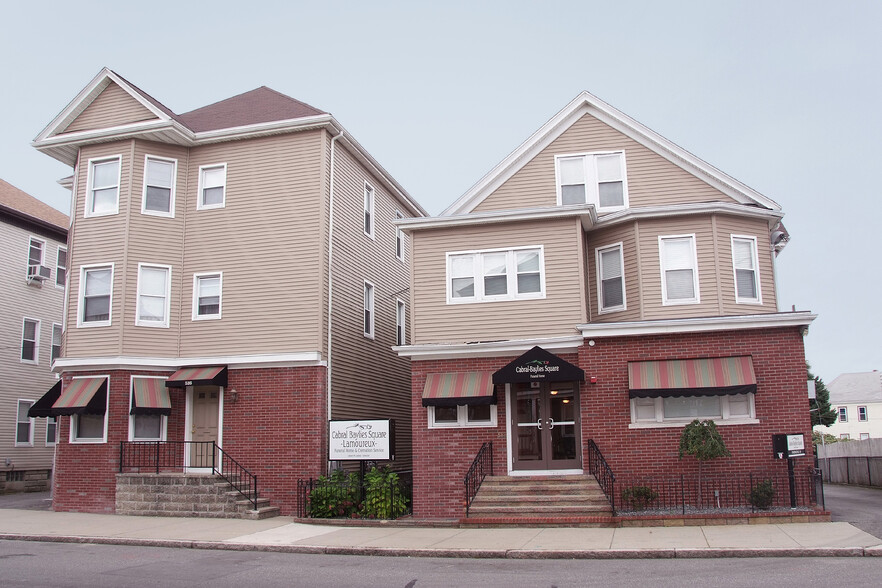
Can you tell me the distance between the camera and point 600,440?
59.2ft

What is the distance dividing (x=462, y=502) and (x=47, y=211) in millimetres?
24776

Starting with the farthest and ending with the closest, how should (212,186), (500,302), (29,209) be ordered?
(29,209), (212,186), (500,302)

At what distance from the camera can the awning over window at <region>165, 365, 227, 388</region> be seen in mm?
21109

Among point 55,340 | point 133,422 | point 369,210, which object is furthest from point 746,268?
point 55,340

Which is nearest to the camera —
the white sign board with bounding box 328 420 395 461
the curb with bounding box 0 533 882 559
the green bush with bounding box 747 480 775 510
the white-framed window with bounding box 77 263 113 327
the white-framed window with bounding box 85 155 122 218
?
the curb with bounding box 0 533 882 559

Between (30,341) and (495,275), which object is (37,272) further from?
(495,275)

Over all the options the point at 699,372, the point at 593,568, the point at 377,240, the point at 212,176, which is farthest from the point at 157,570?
the point at 377,240

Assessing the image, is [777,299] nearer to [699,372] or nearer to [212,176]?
[699,372]

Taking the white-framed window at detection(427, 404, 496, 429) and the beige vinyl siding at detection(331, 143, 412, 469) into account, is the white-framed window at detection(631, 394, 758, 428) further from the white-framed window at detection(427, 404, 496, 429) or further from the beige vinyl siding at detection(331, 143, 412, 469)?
the beige vinyl siding at detection(331, 143, 412, 469)

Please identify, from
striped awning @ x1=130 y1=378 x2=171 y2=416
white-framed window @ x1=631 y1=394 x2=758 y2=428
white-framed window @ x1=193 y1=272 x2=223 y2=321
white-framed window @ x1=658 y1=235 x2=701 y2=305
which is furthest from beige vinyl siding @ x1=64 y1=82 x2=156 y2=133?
white-framed window @ x1=631 y1=394 x2=758 y2=428

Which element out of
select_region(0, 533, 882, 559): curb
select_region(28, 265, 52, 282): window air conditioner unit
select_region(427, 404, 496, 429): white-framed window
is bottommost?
select_region(0, 533, 882, 559): curb

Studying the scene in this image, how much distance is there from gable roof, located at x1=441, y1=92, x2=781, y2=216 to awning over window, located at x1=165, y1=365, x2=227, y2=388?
287 inches

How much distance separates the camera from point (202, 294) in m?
22.6

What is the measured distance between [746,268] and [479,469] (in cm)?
857
